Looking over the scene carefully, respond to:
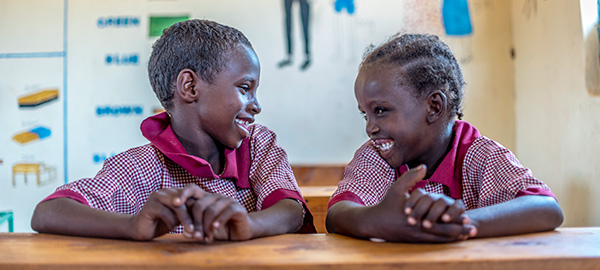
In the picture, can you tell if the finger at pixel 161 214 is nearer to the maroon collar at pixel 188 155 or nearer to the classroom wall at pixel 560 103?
the maroon collar at pixel 188 155

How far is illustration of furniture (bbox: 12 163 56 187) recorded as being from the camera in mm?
3662

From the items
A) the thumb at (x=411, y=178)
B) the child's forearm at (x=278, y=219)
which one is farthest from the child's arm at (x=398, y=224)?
the child's forearm at (x=278, y=219)

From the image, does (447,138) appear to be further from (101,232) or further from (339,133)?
(339,133)

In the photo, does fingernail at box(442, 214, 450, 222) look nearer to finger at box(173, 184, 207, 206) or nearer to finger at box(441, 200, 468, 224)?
finger at box(441, 200, 468, 224)

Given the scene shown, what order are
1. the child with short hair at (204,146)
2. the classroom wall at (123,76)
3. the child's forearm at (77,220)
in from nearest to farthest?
the child's forearm at (77,220) → the child with short hair at (204,146) → the classroom wall at (123,76)

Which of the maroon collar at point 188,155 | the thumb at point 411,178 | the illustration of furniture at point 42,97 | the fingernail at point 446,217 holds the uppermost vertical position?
the illustration of furniture at point 42,97

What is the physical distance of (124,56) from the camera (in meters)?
3.66

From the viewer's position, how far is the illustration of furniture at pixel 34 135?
12.0 ft

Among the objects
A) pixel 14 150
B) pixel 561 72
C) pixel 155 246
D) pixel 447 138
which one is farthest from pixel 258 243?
pixel 14 150

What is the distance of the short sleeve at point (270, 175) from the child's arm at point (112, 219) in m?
0.36

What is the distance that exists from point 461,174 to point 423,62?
1.05 feet

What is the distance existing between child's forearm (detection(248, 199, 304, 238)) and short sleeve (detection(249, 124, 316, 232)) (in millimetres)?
39

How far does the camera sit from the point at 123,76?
12.0ft

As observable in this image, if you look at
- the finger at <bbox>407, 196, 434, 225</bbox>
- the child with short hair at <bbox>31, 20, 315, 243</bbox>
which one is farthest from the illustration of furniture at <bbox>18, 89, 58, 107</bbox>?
the finger at <bbox>407, 196, 434, 225</bbox>
